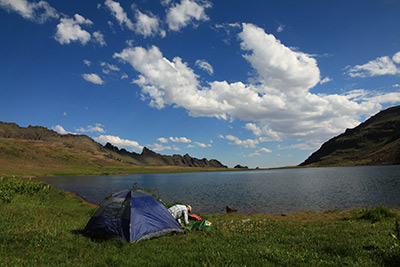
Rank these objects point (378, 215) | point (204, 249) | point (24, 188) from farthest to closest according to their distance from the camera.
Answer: point (24, 188)
point (378, 215)
point (204, 249)

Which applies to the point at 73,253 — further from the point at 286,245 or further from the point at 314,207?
the point at 314,207

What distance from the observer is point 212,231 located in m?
14.7

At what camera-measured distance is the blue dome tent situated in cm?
1312

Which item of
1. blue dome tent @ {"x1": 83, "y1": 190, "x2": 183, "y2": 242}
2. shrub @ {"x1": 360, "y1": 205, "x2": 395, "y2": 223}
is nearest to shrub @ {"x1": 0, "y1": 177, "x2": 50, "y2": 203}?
blue dome tent @ {"x1": 83, "y1": 190, "x2": 183, "y2": 242}

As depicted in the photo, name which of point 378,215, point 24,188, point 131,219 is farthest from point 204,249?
point 24,188

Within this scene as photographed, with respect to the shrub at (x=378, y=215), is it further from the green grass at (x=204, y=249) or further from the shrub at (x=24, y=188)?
the shrub at (x=24, y=188)

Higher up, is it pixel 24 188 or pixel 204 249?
pixel 24 188

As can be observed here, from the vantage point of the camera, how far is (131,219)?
43.7 ft

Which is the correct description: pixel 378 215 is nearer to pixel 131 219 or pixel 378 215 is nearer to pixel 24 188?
pixel 131 219

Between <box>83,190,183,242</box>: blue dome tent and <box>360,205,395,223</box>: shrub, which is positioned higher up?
<box>83,190,183,242</box>: blue dome tent

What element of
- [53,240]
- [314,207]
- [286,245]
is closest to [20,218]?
[53,240]

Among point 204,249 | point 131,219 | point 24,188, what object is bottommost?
point 204,249

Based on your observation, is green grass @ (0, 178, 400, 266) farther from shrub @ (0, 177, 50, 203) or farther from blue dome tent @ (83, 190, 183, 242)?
shrub @ (0, 177, 50, 203)

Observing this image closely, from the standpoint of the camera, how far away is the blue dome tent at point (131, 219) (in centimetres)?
1312
